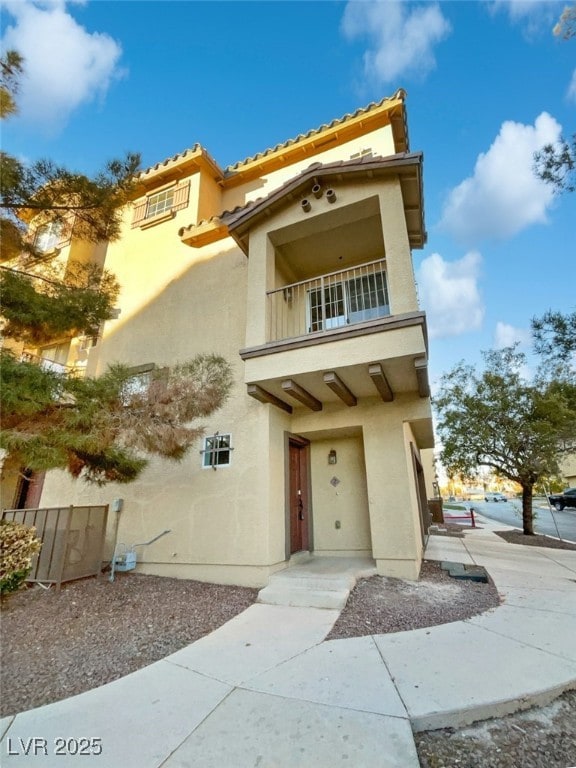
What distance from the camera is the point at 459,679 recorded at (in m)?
2.79

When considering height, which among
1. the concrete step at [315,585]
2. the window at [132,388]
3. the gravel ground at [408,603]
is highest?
the window at [132,388]

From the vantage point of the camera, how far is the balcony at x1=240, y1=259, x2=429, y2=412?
17.9 feet

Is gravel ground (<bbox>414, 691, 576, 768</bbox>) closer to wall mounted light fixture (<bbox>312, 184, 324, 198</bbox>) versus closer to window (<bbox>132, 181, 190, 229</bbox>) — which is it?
wall mounted light fixture (<bbox>312, 184, 324, 198</bbox>)

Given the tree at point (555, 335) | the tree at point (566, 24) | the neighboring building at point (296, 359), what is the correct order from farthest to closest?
the tree at point (555, 335) < the neighboring building at point (296, 359) < the tree at point (566, 24)

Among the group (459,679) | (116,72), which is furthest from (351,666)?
(116,72)

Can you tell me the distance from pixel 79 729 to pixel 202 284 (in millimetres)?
7986

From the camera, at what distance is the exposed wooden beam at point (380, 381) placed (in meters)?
5.55

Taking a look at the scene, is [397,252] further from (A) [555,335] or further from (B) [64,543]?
(B) [64,543]

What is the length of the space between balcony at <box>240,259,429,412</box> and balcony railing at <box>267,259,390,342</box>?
0.08 feet

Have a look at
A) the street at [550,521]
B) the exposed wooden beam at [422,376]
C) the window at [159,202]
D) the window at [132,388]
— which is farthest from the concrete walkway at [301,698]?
the window at [159,202]

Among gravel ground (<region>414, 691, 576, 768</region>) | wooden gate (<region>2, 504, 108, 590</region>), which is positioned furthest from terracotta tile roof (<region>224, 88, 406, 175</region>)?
gravel ground (<region>414, 691, 576, 768</region>)

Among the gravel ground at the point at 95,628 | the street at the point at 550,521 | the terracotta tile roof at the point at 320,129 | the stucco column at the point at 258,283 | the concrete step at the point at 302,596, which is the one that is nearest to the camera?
the gravel ground at the point at 95,628

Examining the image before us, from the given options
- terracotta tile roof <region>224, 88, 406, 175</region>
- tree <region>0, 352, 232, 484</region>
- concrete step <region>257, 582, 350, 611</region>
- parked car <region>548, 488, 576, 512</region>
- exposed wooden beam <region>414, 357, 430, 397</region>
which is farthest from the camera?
parked car <region>548, 488, 576, 512</region>

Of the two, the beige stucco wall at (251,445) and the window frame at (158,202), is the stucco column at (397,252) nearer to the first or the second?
the beige stucco wall at (251,445)
